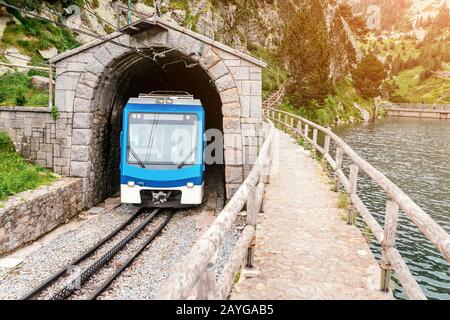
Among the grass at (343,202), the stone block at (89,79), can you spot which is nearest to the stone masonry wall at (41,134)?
the stone block at (89,79)

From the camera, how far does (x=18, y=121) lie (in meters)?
13.1

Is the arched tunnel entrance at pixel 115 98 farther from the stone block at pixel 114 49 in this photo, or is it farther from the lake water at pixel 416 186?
the lake water at pixel 416 186

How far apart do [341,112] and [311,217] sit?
43121mm

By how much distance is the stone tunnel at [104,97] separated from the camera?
41.3ft

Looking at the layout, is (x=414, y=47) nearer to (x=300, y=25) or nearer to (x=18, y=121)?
(x=300, y=25)

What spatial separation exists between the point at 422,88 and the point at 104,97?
97878mm

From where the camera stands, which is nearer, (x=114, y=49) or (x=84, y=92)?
(x=114, y=49)

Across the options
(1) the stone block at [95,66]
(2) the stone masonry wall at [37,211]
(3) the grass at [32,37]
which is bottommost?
(2) the stone masonry wall at [37,211]

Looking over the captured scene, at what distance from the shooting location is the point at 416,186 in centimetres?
1841

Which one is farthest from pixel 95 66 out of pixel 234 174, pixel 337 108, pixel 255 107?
pixel 337 108

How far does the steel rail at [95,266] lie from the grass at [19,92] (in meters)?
5.68

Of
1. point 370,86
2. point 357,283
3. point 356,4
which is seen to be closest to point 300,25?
point 370,86

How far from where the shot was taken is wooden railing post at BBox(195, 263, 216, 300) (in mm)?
3319

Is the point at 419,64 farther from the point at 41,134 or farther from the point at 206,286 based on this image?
the point at 206,286
